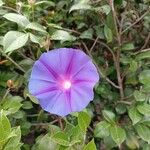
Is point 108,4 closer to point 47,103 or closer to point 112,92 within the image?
point 112,92

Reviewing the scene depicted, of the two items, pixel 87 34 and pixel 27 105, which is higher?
pixel 87 34

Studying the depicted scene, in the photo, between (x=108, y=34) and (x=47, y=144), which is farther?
(x=108, y=34)

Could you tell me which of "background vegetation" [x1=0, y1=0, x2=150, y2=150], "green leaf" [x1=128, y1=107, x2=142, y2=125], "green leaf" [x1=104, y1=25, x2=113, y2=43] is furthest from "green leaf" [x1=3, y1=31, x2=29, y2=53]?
"green leaf" [x1=128, y1=107, x2=142, y2=125]

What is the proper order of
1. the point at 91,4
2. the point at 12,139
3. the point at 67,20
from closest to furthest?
the point at 12,139 → the point at 91,4 → the point at 67,20

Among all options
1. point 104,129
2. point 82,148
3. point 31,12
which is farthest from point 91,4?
point 82,148

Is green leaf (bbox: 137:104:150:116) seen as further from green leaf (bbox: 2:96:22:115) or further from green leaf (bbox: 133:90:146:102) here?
green leaf (bbox: 2:96:22:115)

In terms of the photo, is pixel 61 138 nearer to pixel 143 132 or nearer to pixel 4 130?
pixel 4 130

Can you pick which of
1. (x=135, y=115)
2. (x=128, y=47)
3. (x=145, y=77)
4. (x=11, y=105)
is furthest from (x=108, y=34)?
(x=11, y=105)

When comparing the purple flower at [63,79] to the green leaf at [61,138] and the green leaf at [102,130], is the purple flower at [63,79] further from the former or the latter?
the green leaf at [102,130]
